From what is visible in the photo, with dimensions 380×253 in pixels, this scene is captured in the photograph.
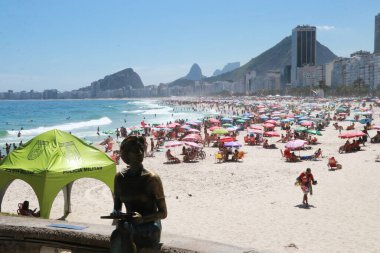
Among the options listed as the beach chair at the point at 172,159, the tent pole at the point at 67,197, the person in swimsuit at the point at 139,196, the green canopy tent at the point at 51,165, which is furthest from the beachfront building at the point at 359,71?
the person in swimsuit at the point at 139,196

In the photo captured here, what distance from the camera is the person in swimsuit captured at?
2.41 m

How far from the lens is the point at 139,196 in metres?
2.41

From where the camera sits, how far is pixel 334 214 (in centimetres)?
1041

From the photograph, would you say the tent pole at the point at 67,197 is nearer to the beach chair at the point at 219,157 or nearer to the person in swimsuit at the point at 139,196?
the person in swimsuit at the point at 139,196

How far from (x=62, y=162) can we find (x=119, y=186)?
15.3 ft

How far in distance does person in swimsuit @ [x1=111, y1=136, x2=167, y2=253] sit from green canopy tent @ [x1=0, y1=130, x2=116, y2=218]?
14.8ft

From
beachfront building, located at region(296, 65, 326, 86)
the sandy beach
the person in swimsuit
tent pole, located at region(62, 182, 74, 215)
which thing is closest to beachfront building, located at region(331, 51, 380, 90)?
beachfront building, located at region(296, 65, 326, 86)

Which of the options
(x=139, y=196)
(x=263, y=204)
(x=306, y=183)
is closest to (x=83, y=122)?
(x=263, y=204)

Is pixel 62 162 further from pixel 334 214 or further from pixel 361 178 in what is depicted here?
pixel 361 178

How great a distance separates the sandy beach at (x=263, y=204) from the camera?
866 cm

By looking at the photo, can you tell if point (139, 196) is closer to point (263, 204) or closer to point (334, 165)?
point (263, 204)

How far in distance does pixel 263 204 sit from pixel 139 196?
384 inches

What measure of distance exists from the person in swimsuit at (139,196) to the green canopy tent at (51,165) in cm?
450

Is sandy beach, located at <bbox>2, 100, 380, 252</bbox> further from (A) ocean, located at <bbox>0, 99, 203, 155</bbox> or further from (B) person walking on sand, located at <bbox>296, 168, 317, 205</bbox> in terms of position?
(A) ocean, located at <bbox>0, 99, 203, 155</bbox>
